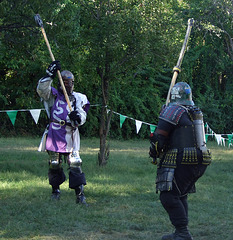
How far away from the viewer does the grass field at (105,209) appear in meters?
5.70

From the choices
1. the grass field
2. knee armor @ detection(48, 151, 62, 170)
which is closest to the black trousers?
the grass field

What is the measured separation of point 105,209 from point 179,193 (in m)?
1.90

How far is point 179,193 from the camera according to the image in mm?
5309

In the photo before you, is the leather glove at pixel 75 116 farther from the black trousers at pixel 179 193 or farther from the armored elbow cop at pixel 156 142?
the black trousers at pixel 179 193

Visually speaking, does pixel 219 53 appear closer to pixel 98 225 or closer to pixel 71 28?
pixel 71 28

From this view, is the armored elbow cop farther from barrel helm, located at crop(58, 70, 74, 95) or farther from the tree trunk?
the tree trunk

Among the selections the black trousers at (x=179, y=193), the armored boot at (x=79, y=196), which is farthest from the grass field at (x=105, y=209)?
the black trousers at (x=179, y=193)

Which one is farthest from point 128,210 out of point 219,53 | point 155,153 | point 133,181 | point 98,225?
point 219,53

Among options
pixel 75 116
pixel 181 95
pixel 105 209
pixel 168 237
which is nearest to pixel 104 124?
pixel 75 116

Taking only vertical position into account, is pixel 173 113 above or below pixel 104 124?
above

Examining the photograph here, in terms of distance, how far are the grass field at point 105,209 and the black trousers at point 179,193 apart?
473 millimetres

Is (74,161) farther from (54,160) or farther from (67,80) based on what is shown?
(67,80)

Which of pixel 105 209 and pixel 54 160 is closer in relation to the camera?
pixel 105 209

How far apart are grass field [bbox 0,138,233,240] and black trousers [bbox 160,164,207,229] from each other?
1.55 ft
